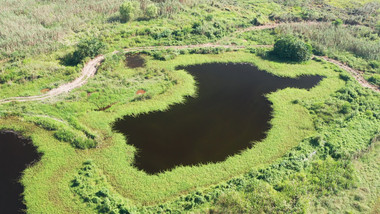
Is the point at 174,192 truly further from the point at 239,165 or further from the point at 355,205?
the point at 355,205

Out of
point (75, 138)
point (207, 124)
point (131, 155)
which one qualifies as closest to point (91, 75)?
point (75, 138)

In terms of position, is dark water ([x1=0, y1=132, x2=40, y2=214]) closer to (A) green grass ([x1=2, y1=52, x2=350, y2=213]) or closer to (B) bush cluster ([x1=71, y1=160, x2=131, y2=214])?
(A) green grass ([x1=2, y1=52, x2=350, y2=213])

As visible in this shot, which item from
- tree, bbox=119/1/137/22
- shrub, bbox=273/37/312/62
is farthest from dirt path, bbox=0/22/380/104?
tree, bbox=119/1/137/22

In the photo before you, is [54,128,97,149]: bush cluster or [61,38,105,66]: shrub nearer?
[54,128,97,149]: bush cluster

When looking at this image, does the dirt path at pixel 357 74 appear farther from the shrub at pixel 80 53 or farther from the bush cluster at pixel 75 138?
the shrub at pixel 80 53

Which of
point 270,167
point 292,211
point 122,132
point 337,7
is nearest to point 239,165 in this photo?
point 270,167

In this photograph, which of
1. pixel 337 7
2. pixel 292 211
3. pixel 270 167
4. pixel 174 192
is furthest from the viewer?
pixel 337 7

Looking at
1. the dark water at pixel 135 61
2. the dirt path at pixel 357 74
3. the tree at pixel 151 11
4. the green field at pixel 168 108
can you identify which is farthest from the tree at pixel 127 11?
the dirt path at pixel 357 74
